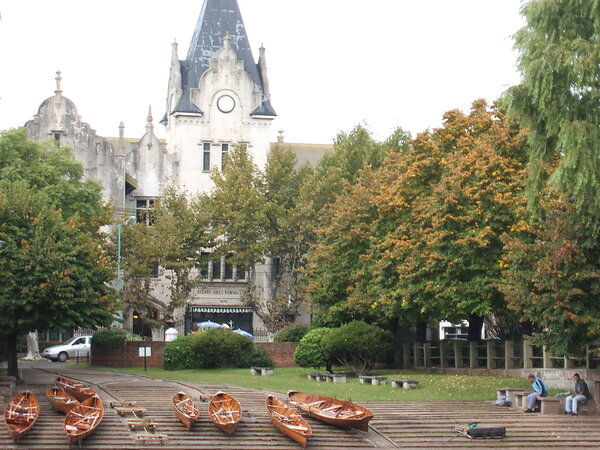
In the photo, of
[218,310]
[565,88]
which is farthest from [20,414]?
[218,310]

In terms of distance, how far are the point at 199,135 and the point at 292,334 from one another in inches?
865

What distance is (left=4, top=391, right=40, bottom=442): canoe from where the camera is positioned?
31.2 meters

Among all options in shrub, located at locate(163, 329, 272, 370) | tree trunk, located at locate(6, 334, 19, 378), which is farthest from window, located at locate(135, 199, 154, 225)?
tree trunk, located at locate(6, 334, 19, 378)

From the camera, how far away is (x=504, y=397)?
38.4 m

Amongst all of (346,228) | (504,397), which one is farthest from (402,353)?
(504,397)

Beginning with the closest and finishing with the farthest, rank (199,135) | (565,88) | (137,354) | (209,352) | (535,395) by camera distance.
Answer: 1. (565,88)
2. (535,395)
3. (209,352)
4. (137,354)
5. (199,135)

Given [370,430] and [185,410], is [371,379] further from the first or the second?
[185,410]

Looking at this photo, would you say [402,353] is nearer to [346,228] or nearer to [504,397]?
[346,228]

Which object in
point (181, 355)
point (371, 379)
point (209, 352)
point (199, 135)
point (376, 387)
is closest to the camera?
point (376, 387)

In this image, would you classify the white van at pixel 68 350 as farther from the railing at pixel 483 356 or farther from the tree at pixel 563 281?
the tree at pixel 563 281

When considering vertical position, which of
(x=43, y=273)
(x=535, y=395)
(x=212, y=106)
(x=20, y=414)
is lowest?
(x=20, y=414)

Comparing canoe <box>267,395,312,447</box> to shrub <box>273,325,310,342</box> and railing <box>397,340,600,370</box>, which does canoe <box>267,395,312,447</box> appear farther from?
shrub <box>273,325,310,342</box>

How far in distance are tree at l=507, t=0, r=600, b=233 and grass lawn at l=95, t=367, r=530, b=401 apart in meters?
9.36

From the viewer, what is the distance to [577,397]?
36.1 meters
